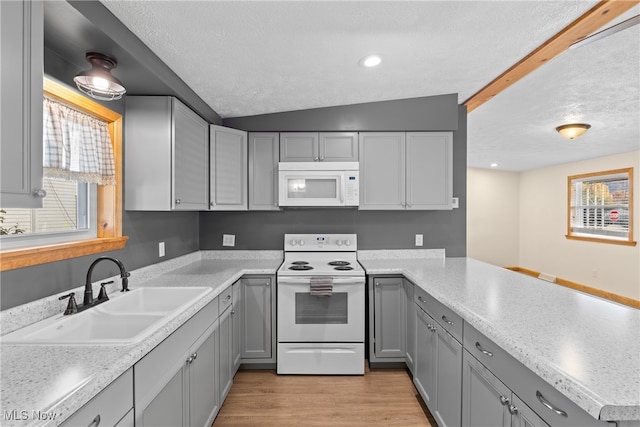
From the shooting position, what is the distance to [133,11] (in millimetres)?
1354

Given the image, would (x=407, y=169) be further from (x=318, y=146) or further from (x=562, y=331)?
(x=562, y=331)

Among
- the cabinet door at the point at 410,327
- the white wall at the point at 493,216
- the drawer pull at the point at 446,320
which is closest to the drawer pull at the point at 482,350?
the drawer pull at the point at 446,320

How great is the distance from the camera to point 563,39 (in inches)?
74.8

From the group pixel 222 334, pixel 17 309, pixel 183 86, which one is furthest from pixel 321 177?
pixel 17 309

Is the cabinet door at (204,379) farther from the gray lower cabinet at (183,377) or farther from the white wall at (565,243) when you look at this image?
the white wall at (565,243)

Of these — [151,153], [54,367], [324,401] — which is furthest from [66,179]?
[324,401]

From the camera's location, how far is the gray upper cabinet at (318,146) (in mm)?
2896

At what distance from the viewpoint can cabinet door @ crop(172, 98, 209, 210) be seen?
2074mm

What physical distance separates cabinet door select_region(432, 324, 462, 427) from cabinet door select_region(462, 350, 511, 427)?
58mm

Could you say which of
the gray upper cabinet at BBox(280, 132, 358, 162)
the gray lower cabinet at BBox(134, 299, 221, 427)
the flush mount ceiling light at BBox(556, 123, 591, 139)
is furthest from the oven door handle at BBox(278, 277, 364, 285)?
the flush mount ceiling light at BBox(556, 123, 591, 139)

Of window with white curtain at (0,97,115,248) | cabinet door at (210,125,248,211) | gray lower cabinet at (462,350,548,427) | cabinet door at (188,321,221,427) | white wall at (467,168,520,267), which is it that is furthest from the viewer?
white wall at (467,168,520,267)

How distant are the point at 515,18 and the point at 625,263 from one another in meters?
5.46

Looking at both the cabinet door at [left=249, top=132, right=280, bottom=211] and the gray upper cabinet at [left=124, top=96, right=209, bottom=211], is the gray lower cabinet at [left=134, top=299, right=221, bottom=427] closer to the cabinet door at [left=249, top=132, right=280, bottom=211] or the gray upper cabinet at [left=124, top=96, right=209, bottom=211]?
the gray upper cabinet at [left=124, top=96, right=209, bottom=211]

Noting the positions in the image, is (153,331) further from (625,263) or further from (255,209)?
(625,263)
